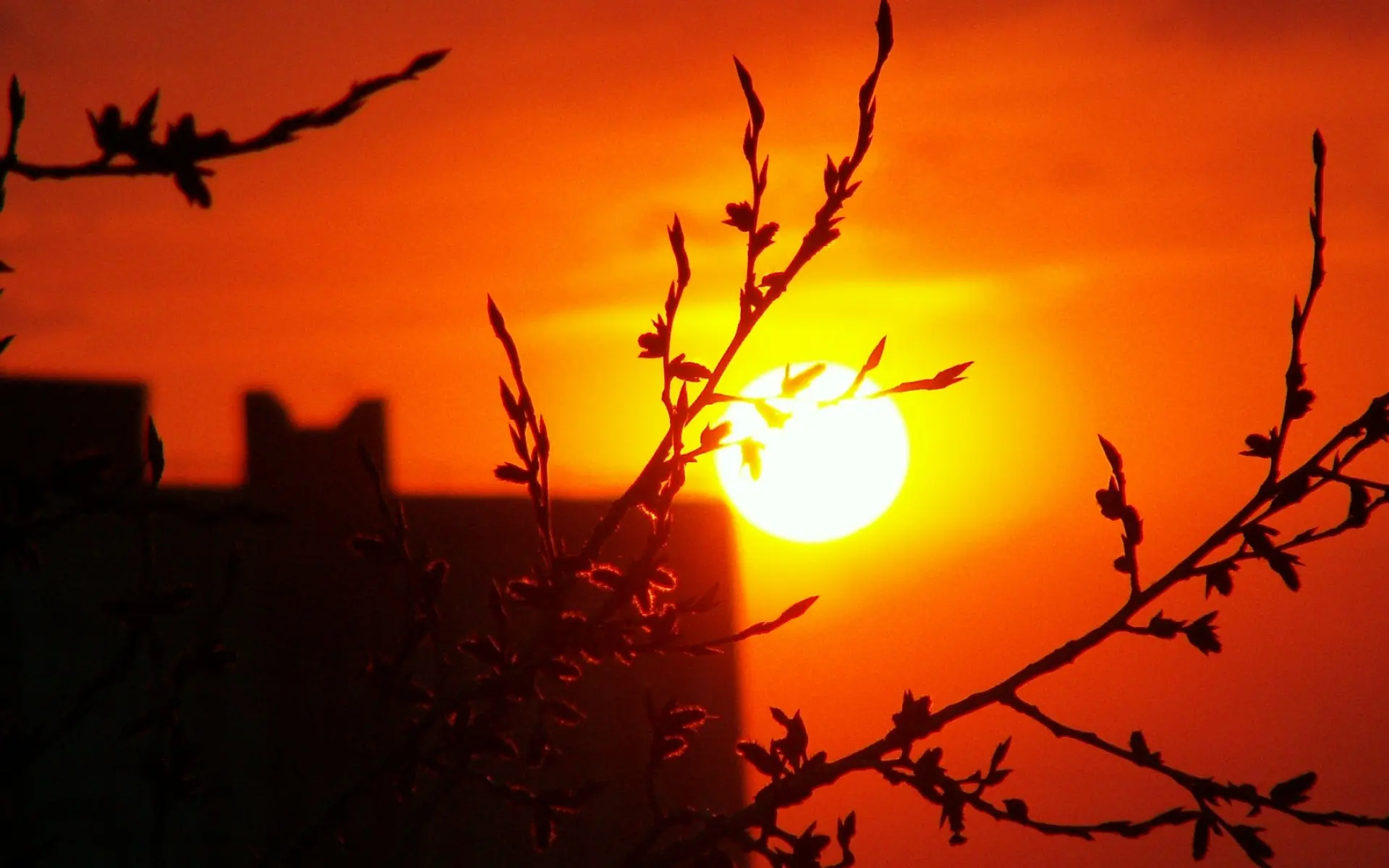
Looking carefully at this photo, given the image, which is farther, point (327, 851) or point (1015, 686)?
point (327, 851)

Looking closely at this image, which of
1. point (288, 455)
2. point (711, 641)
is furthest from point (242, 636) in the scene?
point (711, 641)

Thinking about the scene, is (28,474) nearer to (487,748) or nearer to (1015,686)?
(487,748)

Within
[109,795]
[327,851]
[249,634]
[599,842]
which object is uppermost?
[327,851]

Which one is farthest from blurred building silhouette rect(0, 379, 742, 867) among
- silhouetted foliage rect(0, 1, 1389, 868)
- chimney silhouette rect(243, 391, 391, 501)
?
silhouetted foliage rect(0, 1, 1389, 868)

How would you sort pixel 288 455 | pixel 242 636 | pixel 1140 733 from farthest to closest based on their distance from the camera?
pixel 288 455
pixel 242 636
pixel 1140 733

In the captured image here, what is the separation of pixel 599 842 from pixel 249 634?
329 inches

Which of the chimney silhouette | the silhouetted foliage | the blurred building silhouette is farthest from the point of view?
the chimney silhouette

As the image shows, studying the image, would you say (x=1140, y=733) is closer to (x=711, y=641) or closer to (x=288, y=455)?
(x=711, y=641)

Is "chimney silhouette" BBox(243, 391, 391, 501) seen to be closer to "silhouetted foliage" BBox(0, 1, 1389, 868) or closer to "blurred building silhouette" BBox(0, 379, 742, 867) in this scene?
"blurred building silhouette" BBox(0, 379, 742, 867)

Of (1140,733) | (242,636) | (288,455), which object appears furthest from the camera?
(288,455)

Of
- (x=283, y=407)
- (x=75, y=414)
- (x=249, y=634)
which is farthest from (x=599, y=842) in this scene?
(x=75, y=414)

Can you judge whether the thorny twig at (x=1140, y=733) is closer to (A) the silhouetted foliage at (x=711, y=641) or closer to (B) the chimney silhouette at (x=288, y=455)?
(A) the silhouetted foliage at (x=711, y=641)

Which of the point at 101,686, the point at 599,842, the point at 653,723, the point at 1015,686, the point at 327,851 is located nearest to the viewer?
the point at 101,686

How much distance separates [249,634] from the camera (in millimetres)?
21672
